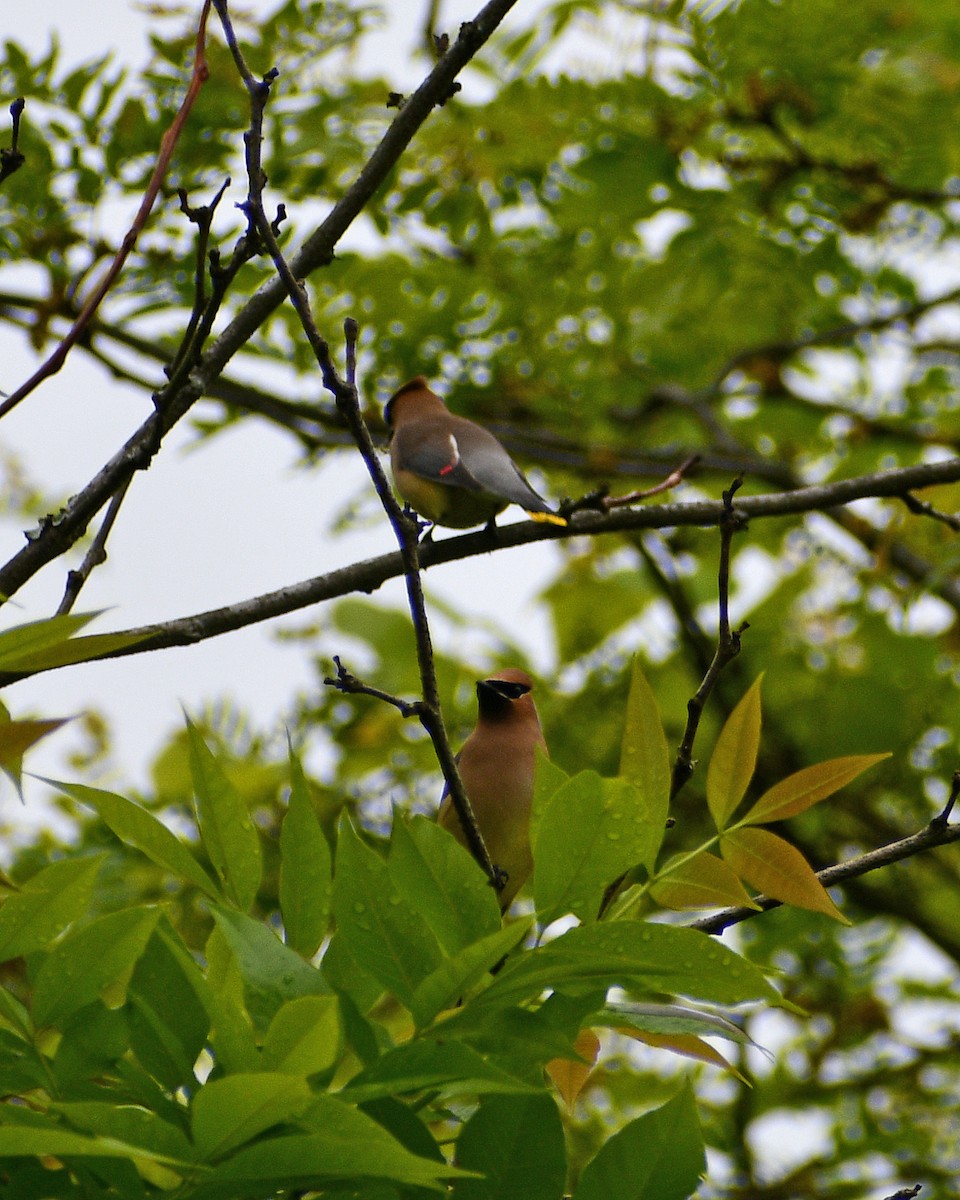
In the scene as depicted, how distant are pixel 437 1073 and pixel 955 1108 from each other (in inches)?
200

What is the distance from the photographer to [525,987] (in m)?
1.50

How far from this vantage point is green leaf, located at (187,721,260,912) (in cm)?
171

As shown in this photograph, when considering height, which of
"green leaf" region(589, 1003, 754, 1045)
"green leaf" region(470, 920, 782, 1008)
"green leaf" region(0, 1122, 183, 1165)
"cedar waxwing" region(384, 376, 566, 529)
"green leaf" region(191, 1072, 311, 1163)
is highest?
"cedar waxwing" region(384, 376, 566, 529)

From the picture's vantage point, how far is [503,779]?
367cm

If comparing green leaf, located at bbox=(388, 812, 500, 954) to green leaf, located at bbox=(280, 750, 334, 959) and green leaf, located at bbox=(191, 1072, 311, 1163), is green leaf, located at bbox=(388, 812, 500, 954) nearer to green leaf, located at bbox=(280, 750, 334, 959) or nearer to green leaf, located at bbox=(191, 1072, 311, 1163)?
green leaf, located at bbox=(280, 750, 334, 959)

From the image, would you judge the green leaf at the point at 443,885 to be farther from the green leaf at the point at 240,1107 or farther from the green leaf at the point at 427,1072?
the green leaf at the point at 240,1107

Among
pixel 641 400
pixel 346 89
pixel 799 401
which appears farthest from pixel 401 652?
pixel 346 89

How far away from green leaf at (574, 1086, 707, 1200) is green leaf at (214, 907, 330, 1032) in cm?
33

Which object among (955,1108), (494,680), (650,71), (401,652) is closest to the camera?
(494,680)

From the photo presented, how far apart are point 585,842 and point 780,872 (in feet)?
1.12

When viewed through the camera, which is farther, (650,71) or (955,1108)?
(955,1108)

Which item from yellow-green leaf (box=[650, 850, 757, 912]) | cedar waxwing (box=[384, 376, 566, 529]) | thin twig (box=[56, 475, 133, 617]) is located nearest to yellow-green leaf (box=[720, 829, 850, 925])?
yellow-green leaf (box=[650, 850, 757, 912])

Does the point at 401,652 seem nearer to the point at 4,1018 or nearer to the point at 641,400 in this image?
the point at 641,400

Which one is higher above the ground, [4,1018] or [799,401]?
[799,401]
